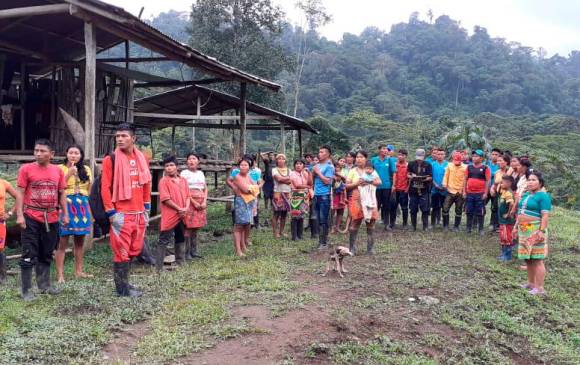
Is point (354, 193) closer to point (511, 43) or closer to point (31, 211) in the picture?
point (31, 211)

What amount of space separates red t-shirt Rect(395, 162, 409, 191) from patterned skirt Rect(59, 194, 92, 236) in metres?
6.43

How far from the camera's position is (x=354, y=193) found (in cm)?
786

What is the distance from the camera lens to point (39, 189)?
5.55 metres

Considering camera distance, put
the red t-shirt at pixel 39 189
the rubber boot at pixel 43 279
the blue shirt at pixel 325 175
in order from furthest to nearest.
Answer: the blue shirt at pixel 325 175
the rubber boot at pixel 43 279
the red t-shirt at pixel 39 189

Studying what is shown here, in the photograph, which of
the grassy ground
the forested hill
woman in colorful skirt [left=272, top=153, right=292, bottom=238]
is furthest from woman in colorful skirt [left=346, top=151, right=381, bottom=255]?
the forested hill

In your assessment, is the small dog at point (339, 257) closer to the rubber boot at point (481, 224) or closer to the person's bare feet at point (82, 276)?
the person's bare feet at point (82, 276)

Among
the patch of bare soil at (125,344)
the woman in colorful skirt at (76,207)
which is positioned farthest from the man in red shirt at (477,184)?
the patch of bare soil at (125,344)

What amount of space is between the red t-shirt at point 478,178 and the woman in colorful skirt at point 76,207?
284 inches

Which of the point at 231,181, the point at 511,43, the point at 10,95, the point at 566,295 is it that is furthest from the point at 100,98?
the point at 511,43

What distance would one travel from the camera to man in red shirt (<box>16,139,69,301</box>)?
542cm

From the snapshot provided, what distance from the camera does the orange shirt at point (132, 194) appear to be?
5.20m

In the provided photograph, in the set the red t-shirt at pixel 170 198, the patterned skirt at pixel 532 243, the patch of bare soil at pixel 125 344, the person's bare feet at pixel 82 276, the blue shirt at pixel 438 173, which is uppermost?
the blue shirt at pixel 438 173

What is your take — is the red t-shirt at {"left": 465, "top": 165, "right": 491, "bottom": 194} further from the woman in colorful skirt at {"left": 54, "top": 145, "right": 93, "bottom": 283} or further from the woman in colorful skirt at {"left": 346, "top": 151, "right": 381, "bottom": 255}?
the woman in colorful skirt at {"left": 54, "top": 145, "right": 93, "bottom": 283}

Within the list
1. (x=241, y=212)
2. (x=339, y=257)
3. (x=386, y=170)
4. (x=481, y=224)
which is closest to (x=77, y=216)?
(x=241, y=212)
